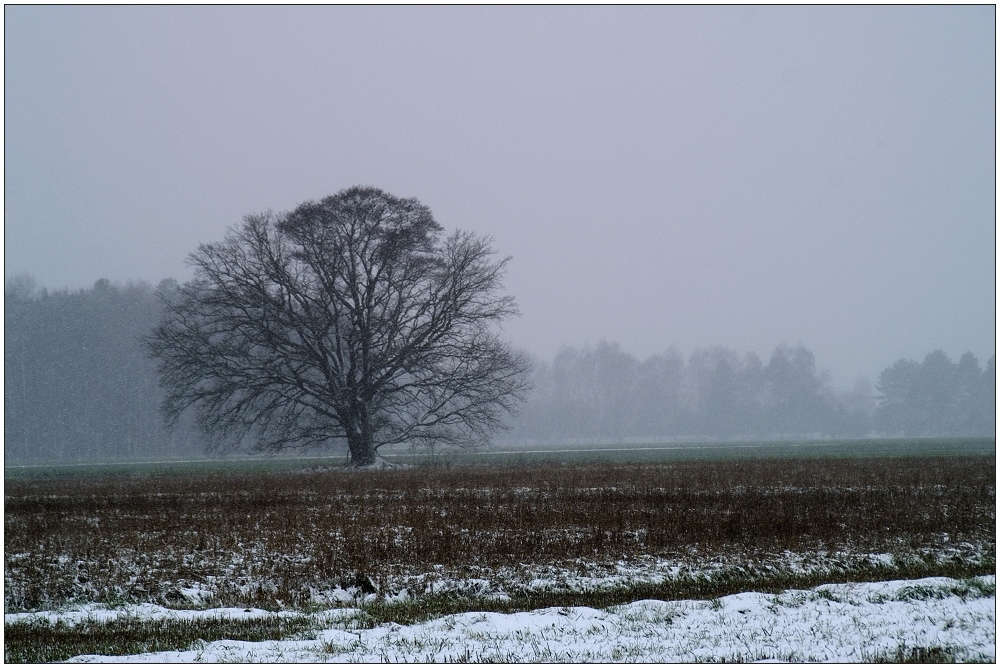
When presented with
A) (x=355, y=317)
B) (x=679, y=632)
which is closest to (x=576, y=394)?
(x=355, y=317)

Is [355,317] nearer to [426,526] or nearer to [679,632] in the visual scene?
[426,526]

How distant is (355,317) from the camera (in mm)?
32719

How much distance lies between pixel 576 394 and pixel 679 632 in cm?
11001

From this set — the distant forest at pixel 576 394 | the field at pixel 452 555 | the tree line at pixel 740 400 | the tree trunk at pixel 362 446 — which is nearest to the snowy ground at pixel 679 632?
the field at pixel 452 555

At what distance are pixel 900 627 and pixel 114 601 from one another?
28.3 feet

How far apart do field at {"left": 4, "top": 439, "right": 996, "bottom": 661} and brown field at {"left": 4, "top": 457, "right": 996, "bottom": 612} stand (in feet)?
0.18

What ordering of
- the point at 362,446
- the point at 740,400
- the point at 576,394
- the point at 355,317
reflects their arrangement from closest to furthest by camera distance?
1. the point at 362,446
2. the point at 355,317
3. the point at 740,400
4. the point at 576,394

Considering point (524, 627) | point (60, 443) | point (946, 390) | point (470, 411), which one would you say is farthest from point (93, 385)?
point (946, 390)

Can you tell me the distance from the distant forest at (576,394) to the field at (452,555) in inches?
1319

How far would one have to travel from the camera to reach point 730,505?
15.8 m

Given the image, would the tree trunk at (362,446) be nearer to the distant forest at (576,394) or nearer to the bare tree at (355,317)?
the bare tree at (355,317)

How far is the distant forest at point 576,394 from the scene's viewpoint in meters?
63.3

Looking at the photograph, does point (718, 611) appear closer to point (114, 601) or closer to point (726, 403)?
point (114, 601)

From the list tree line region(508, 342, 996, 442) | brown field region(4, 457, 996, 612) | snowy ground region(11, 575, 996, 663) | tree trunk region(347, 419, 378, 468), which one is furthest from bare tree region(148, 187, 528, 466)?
tree line region(508, 342, 996, 442)
